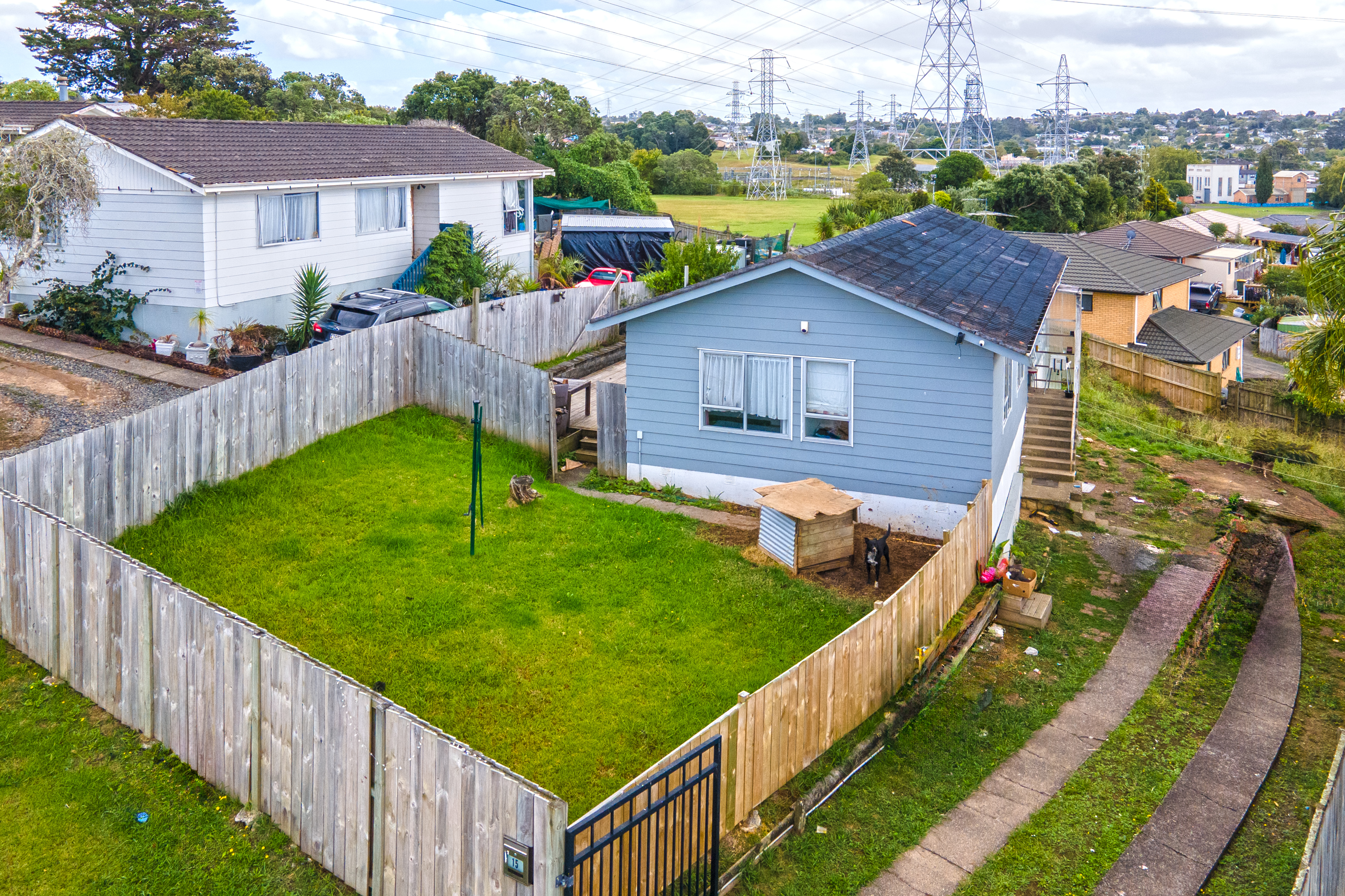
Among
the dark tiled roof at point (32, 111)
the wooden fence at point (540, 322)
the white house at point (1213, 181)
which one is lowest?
the wooden fence at point (540, 322)

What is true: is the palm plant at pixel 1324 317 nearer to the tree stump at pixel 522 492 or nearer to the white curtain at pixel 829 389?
the white curtain at pixel 829 389

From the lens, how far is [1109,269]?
41.7 meters

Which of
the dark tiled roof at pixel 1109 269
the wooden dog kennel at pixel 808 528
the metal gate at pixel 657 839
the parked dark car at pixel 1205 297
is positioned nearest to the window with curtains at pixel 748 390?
the wooden dog kennel at pixel 808 528

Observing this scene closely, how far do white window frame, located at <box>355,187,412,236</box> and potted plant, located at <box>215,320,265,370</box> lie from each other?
4947mm

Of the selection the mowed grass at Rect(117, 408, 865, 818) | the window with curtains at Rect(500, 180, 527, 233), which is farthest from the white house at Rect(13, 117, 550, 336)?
the mowed grass at Rect(117, 408, 865, 818)

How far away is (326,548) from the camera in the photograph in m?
13.5

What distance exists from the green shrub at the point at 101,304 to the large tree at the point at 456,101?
1627 inches

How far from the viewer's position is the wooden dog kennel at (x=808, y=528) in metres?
13.7

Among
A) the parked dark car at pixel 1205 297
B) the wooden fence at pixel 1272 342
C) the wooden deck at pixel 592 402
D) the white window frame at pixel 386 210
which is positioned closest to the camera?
the wooden deck at pixel 592 402

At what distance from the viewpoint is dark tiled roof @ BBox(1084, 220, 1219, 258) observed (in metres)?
51.7

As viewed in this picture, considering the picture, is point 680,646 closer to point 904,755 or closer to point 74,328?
point 904,755

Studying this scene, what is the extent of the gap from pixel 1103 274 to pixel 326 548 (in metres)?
36.1

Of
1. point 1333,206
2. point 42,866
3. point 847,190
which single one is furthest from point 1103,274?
point 1333,206

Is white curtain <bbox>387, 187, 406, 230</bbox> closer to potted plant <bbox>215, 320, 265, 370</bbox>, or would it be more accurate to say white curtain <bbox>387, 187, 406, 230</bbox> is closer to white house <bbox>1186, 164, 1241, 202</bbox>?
potted plant <bbox>215, 320, 265, 370</bbox>
